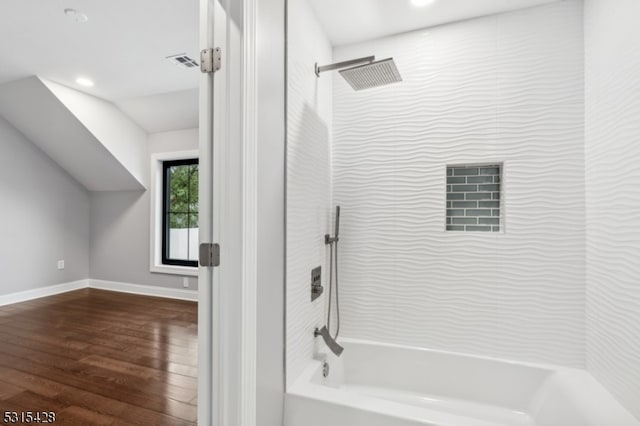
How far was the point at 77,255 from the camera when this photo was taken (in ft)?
15.5

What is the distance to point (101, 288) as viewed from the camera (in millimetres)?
4770

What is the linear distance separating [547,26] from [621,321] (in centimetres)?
170

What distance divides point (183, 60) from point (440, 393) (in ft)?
11.2

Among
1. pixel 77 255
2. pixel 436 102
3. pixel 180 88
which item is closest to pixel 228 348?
pixel 436 102

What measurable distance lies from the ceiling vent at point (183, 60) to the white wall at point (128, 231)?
4.03 feet

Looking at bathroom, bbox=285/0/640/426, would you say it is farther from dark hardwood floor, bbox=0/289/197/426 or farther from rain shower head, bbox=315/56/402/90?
dark hardwood floor, bbox=0/289/197/426

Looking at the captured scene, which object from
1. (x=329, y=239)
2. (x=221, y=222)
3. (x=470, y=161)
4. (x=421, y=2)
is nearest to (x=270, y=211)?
(x=221, y=222)

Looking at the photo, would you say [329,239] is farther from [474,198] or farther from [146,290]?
[146,290]

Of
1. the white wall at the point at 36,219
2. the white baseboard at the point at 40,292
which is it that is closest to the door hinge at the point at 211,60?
the white wall at the point at 36,219

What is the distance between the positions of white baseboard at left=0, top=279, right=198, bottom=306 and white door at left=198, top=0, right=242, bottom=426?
3192 mm

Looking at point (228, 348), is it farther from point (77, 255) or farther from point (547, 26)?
point (77, 255)

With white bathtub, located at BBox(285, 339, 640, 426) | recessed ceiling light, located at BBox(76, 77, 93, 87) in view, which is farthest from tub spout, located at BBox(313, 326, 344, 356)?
recessed ceiling light, located at BBox(76, 77, 93, 87)

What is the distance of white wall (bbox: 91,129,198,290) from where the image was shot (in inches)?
169

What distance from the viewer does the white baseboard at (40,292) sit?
12.9 ft
